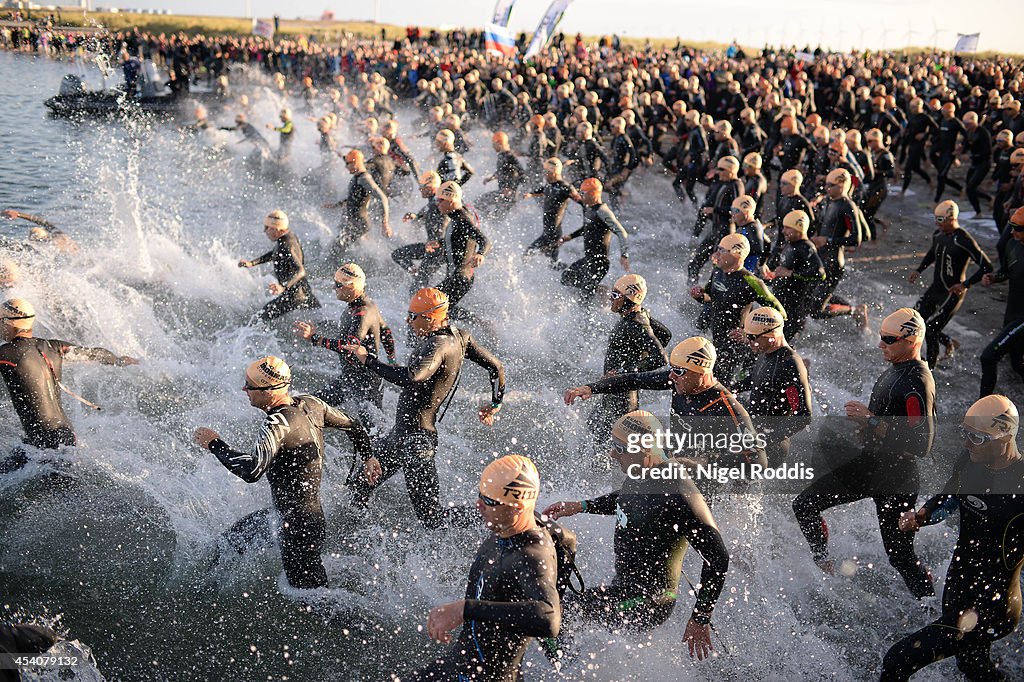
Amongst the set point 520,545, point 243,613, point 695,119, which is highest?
point 695,119

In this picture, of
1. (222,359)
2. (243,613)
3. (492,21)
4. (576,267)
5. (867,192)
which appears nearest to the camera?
(243,613)

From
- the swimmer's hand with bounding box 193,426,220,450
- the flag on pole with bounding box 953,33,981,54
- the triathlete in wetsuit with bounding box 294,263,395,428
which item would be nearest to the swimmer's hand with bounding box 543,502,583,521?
the swimmer's hand with bounding box 193,426,220,450

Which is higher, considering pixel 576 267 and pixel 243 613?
pixel 576 267

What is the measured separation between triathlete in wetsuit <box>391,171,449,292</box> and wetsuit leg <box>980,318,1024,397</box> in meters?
5.84

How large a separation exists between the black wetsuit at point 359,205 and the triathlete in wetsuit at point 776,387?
6321 mm

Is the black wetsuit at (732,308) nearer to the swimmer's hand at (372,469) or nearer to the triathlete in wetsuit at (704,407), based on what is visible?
the triathlete in wetsuit at (704,407)

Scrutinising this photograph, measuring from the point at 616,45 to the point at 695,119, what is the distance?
2453 centimetres

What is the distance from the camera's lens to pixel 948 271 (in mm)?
7512

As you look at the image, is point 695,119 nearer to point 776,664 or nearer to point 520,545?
point 776,664

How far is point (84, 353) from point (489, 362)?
3296 millimetres

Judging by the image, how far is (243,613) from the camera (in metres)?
4.71

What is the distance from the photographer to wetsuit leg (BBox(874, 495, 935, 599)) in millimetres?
4684

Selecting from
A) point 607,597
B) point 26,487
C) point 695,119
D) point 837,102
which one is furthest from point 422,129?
point 607,597

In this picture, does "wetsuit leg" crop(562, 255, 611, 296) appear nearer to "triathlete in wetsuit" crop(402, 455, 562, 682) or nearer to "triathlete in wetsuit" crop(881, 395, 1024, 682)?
"triathlete in wetsuit" crop(881, 395, 1024, 682)
